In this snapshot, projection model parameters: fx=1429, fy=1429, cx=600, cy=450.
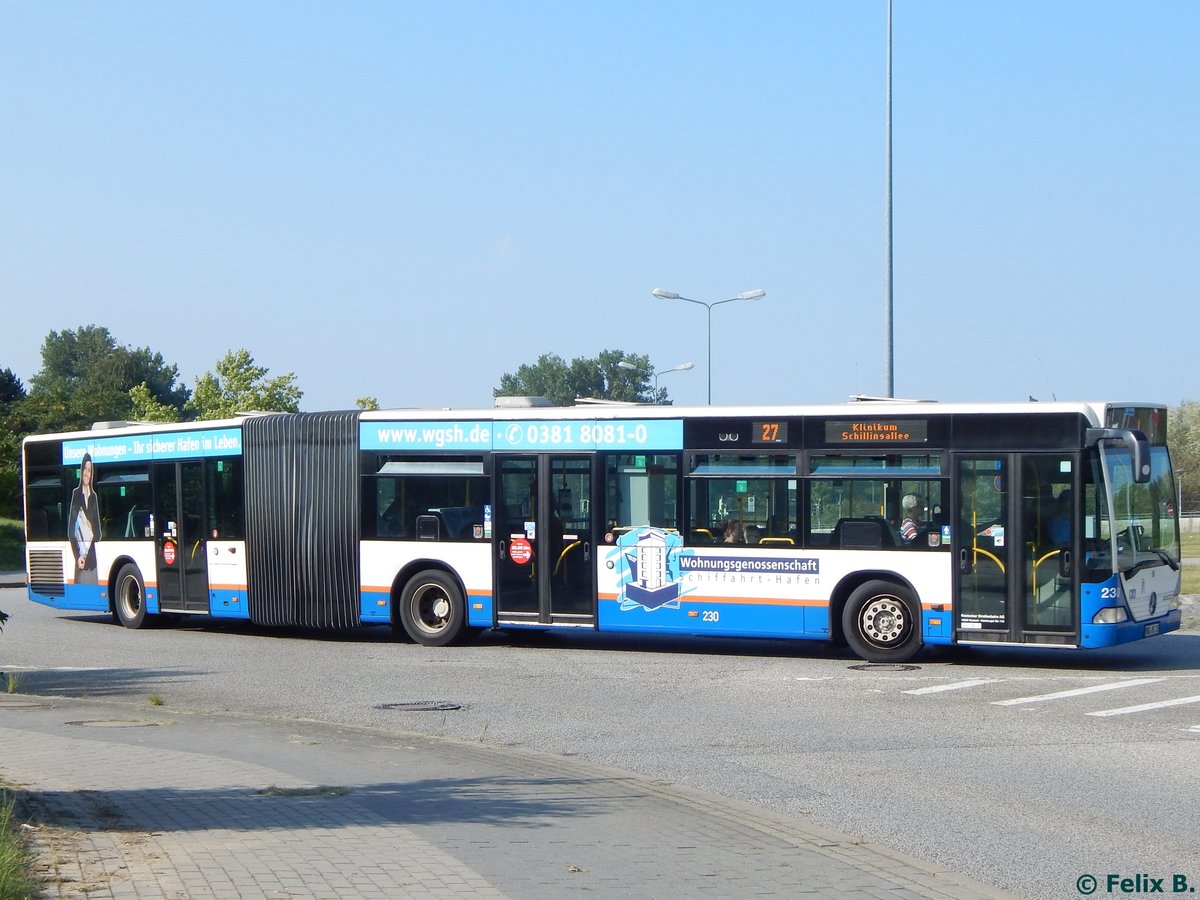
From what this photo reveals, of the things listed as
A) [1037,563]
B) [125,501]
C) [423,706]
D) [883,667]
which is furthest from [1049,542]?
[125,501]

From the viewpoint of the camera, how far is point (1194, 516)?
65.4 metres

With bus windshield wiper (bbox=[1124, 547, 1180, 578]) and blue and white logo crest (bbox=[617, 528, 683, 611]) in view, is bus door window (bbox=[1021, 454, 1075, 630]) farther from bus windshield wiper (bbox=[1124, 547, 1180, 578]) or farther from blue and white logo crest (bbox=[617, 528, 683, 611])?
blue and white logo crest (bbox=[617, 528, 683, 611])

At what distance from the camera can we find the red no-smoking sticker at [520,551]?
60.4 feet

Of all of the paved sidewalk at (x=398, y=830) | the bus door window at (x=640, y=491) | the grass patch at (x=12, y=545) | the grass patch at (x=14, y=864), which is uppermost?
the bus door window at (x=640, y=491)

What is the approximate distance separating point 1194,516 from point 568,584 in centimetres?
5474

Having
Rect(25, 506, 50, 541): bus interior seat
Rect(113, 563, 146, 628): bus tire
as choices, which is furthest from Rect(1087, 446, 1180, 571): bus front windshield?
Rect(25, 506, 50, 541): bus interior seat

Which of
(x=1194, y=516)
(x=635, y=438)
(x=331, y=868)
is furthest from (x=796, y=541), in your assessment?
(x=1194, y=516)

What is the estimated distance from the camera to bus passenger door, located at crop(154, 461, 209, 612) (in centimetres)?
2136

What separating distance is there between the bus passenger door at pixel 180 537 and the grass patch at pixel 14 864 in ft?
47.1

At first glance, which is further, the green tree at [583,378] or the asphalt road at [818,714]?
the green tree at [583,378]

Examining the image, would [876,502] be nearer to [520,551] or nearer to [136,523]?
[520,551]

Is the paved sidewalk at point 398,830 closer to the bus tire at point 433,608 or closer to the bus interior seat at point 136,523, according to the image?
the bus tire at point 433,608

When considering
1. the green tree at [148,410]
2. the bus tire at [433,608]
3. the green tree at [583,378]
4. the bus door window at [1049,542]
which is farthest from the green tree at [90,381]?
the bus door window at [1049,542]

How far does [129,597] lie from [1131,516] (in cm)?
1515
